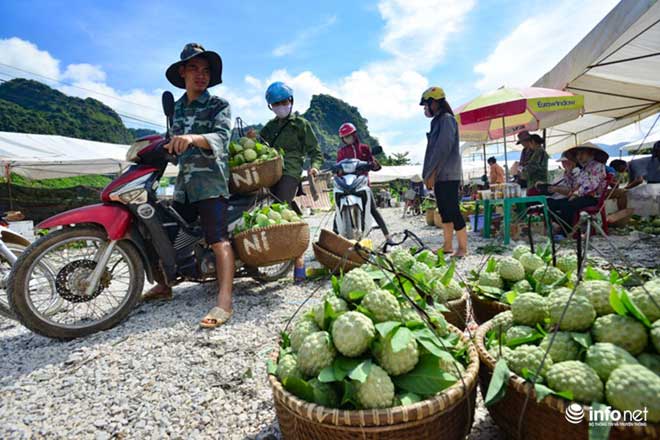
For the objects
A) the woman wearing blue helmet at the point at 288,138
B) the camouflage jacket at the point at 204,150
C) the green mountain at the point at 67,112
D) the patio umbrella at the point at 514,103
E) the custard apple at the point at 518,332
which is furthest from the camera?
the green mountain at the point at 67,112

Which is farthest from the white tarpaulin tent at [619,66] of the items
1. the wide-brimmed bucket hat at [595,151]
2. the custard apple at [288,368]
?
the custard apple at [288,368]

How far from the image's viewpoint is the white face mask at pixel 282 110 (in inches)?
155

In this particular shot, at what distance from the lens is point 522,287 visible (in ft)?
6.20

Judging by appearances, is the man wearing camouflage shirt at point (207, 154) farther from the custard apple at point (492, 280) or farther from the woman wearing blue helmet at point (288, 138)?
the custard apple at point (492, 280)

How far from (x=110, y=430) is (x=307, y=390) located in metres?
Answer: 1.13

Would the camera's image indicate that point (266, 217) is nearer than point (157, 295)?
Yes

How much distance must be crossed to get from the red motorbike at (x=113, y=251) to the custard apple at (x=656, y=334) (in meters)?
2.80

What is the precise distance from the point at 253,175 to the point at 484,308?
7.60 feet

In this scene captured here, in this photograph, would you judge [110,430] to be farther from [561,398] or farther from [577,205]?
[577,205]

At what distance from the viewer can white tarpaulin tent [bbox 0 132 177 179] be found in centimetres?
1139

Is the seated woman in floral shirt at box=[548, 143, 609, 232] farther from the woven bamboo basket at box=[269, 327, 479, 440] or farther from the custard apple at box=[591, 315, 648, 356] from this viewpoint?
the woven bamboo basket at box=[269, 327, 479, 440]

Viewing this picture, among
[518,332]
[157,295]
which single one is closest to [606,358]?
[518,332]

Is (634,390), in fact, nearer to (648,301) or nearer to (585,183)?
(648,301)

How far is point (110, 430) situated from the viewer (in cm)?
156
